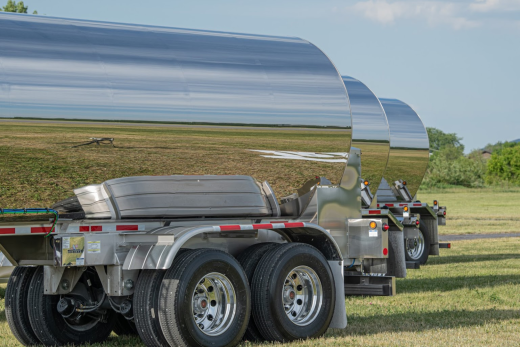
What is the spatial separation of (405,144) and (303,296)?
855 cm

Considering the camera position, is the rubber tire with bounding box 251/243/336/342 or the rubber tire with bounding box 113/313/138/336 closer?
the rubber tire with bounding box 251/243/336/342

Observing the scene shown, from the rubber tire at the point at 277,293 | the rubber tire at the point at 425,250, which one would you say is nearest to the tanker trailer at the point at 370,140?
the rubber tire at the point at 425,250

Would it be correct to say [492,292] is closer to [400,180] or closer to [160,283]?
[400,180]

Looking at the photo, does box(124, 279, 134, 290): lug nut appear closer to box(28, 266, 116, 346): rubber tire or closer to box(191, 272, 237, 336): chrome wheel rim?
box(191, 272, 237, 336): chrome wheel rim

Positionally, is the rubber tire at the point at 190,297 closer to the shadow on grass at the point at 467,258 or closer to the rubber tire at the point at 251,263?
the rubber tire at the point at 251,263

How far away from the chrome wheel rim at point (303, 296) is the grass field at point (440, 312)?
12.1 inches

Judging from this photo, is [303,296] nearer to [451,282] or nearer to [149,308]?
[149,308]

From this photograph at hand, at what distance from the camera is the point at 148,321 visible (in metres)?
7.56

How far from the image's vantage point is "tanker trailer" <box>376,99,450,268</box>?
1664cm

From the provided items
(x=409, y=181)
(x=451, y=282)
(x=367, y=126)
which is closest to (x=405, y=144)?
(x=409, y=181)

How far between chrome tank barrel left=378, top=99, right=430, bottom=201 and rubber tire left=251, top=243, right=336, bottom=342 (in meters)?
7.87

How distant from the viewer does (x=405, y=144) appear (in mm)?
16750

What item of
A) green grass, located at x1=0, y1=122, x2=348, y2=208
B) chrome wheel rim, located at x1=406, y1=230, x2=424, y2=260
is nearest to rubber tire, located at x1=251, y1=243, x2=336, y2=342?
green grass, located at x1=0, y1=122, x2=348, y2=208

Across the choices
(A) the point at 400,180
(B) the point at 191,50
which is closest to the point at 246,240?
(B) the point at 191,50
